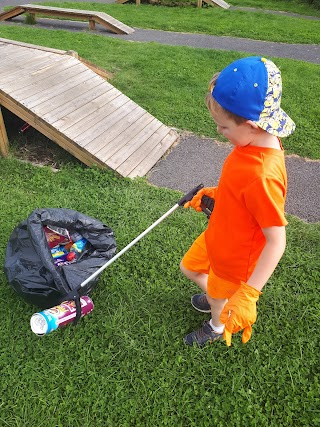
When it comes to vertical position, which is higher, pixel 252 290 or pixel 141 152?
pixel 252 290

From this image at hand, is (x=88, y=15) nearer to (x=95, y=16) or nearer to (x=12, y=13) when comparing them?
(x=95, y=16)

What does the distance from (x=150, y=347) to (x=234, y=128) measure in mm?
1619

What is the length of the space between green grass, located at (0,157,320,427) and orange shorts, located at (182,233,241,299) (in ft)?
1.72

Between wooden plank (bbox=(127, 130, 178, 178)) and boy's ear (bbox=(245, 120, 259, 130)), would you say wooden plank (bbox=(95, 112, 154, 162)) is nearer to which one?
wooden plank (bbox=(127, 130, 178, 178))

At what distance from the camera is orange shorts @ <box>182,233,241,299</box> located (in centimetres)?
215

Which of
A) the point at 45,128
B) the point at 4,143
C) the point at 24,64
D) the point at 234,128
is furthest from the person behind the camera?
the point at 24,64

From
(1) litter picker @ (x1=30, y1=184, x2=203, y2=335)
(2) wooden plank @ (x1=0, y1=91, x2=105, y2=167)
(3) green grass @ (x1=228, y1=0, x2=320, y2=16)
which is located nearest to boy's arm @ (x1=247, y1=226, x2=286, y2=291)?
(1) litter picker @ (x1=30, y1=184, x2=203, y2=335)

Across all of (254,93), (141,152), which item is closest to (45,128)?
(141,152)

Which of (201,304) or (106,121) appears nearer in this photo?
(201,304)

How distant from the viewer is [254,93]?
4.91 feet

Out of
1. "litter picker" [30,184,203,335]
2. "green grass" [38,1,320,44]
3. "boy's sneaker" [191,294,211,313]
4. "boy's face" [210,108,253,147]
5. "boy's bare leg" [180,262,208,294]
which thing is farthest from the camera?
"green grass" [38,1,320,44]

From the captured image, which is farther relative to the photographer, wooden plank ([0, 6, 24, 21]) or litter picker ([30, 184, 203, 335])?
wooden plank ([0, 6, 24, 21])

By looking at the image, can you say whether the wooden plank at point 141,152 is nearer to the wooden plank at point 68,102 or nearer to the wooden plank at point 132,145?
the wooden plank at point 132,145

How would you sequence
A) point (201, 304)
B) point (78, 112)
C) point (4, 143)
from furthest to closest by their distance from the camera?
point (78, 112)
point (4, 143)
point (201, 304)
